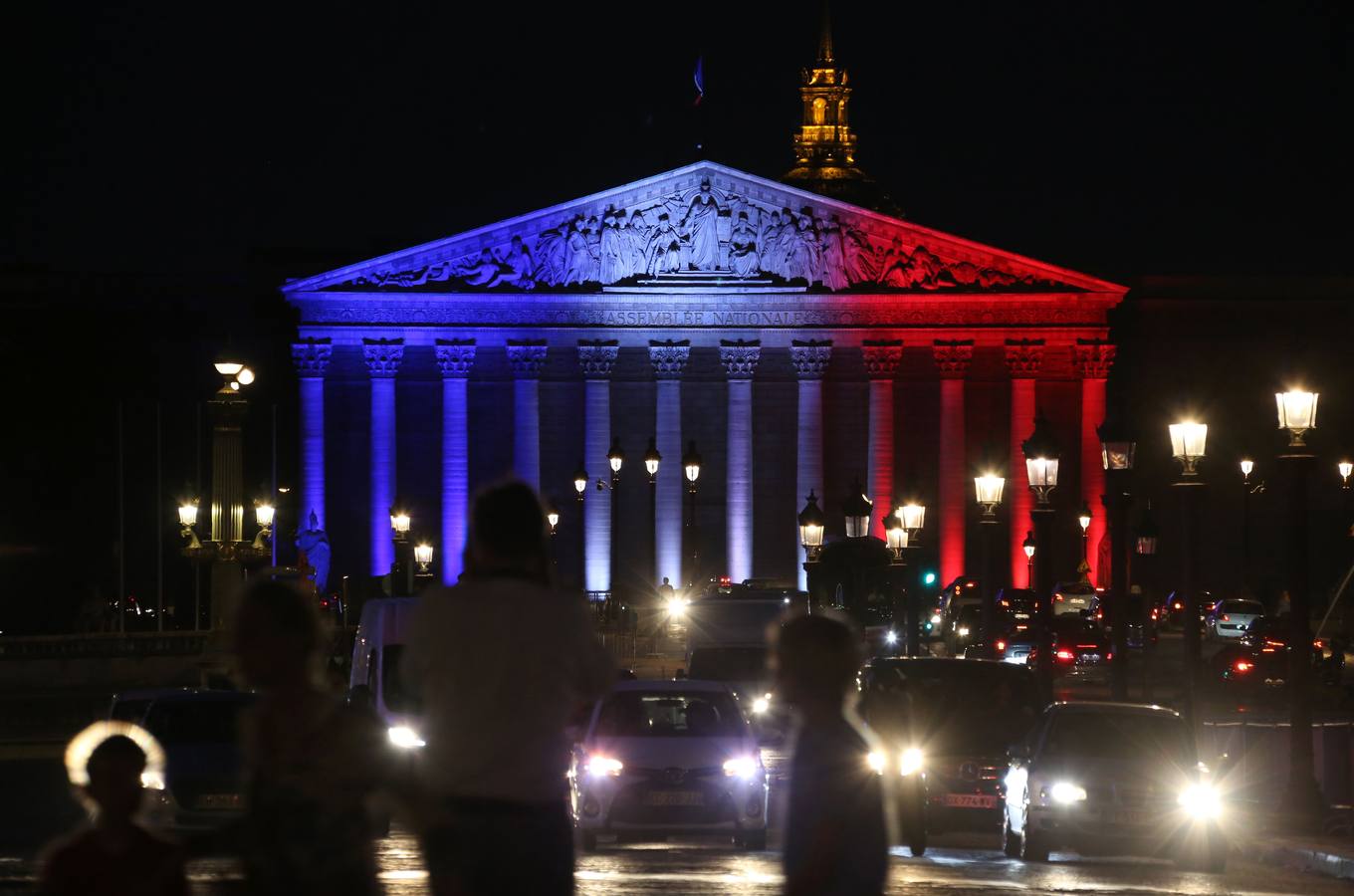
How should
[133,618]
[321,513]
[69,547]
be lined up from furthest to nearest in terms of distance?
[69,547]
[321,513]
[133,618]

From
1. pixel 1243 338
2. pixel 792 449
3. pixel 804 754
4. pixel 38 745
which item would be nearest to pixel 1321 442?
pixel 1243 338

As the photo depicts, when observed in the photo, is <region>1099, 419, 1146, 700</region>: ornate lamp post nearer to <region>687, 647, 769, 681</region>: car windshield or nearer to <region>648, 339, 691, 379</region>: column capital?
<region>687, 647, 769, 681</region>: car windshield

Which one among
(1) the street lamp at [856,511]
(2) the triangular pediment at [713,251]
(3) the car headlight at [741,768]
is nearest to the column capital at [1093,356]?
(2) the triangular pediment at [713,251]

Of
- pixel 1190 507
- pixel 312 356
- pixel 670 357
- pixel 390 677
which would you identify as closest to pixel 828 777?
pixel 390 677

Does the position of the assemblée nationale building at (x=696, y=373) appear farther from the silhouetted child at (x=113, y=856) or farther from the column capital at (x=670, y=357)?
the silhouetted child at (x=113, y=856)

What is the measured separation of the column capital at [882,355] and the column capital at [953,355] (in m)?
1.36

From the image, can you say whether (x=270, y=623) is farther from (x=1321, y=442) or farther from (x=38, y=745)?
(x=1321, y=442)

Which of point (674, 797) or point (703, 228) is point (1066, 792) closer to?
point (674, 797)

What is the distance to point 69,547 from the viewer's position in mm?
87625

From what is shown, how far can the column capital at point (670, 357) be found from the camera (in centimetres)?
8350

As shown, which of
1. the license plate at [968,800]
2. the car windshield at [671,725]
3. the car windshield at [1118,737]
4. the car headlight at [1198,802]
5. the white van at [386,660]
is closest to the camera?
the car headlight at [1198,802]

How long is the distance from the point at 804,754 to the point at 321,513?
7416 cm

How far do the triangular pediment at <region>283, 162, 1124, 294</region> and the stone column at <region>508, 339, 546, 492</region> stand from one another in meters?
2.05

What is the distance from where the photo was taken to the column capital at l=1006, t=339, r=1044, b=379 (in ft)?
273
